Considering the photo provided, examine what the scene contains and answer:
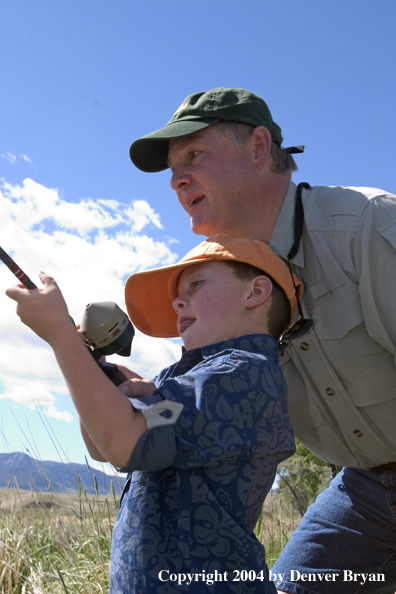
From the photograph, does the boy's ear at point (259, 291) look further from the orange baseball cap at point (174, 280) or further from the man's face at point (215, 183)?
the man's face at point (215, 183)

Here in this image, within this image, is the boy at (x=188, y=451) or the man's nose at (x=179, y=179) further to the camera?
the man's nose at (x=179, y=179)

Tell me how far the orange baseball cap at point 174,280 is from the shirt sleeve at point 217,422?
54 cm

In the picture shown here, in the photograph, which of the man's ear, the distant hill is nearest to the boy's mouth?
the man's ear

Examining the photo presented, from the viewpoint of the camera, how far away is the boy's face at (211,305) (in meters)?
2.23

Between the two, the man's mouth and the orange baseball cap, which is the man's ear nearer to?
the man's mouth

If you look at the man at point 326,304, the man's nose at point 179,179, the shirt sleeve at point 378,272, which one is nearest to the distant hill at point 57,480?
the man at point 326,304

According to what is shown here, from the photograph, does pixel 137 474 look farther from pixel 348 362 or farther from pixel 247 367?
pixel 348 362

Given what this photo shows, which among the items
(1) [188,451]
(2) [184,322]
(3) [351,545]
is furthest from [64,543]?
(1) [188,451]

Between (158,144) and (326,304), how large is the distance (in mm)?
1379

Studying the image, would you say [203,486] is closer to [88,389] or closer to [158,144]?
[88,389]

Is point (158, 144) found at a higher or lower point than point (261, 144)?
higher

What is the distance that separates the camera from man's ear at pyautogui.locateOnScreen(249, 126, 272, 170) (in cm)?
328

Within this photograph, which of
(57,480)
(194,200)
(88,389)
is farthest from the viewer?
(57,480)

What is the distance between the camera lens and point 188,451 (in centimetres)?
183
